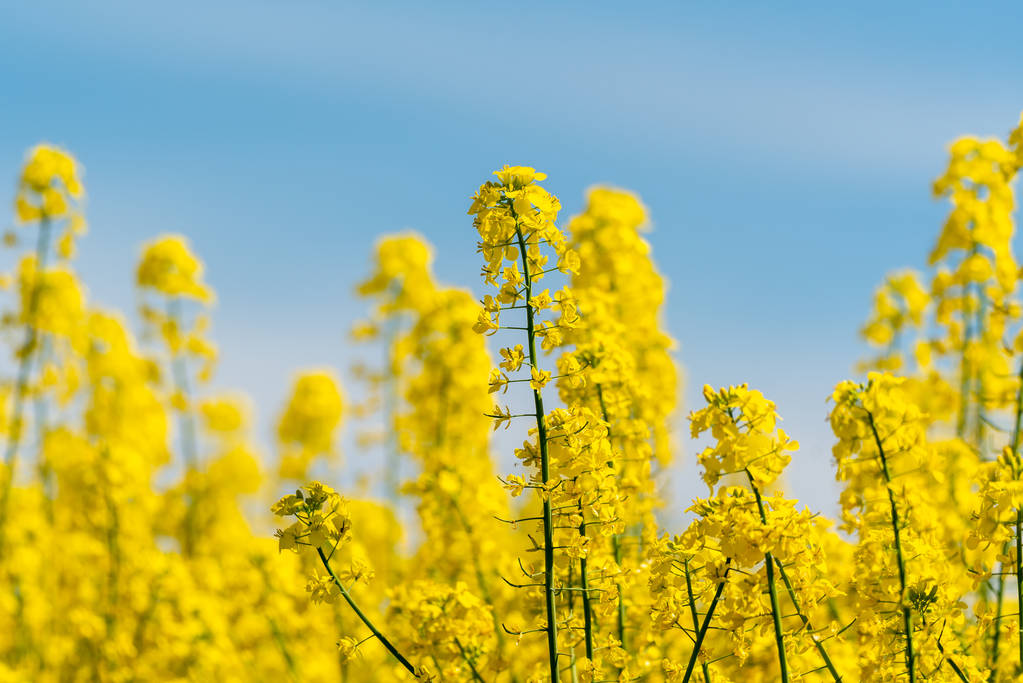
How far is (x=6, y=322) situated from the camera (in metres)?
10.1

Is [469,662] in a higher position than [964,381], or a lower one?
lower

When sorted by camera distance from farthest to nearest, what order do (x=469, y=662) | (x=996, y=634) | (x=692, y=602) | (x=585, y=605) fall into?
(x=996, y=634)
(x=469, y=662)
(x=585, y=605)
(x=692, y=602)

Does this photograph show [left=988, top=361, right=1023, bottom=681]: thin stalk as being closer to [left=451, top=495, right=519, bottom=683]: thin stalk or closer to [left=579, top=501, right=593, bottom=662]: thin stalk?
[left=579, top=501, right=593, bottom=662]: thin stalk

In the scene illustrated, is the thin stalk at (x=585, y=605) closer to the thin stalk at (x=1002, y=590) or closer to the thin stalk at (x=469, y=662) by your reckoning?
the thin stalk at (x=469, y=662)

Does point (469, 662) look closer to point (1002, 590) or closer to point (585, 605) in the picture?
Result: point (585, 605)

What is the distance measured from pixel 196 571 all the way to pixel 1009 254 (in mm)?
7097

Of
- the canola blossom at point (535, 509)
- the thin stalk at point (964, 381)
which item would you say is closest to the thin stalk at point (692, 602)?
the canola blossom at point (535, 509)

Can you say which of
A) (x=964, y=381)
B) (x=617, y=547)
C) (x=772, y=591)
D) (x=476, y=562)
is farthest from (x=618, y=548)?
(x=964, y=381)

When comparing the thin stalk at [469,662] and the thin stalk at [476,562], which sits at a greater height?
the thin stalk at [476,562]

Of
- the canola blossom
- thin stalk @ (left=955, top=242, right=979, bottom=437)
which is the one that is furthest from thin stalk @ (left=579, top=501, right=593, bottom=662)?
thin stalk @ (left=955, top=242, right=979, bottom=437)

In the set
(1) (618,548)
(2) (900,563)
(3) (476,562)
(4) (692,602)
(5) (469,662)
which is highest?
(3) (476,562)

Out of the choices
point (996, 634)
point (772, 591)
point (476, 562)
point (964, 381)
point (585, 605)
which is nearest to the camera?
point (772, 591)

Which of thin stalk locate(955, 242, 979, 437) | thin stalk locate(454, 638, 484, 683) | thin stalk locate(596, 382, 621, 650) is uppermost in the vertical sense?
thin stalk locate(955, 242, 979, 437)

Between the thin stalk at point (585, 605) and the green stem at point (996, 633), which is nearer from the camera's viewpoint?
the thin stalk at point (585, 605)
